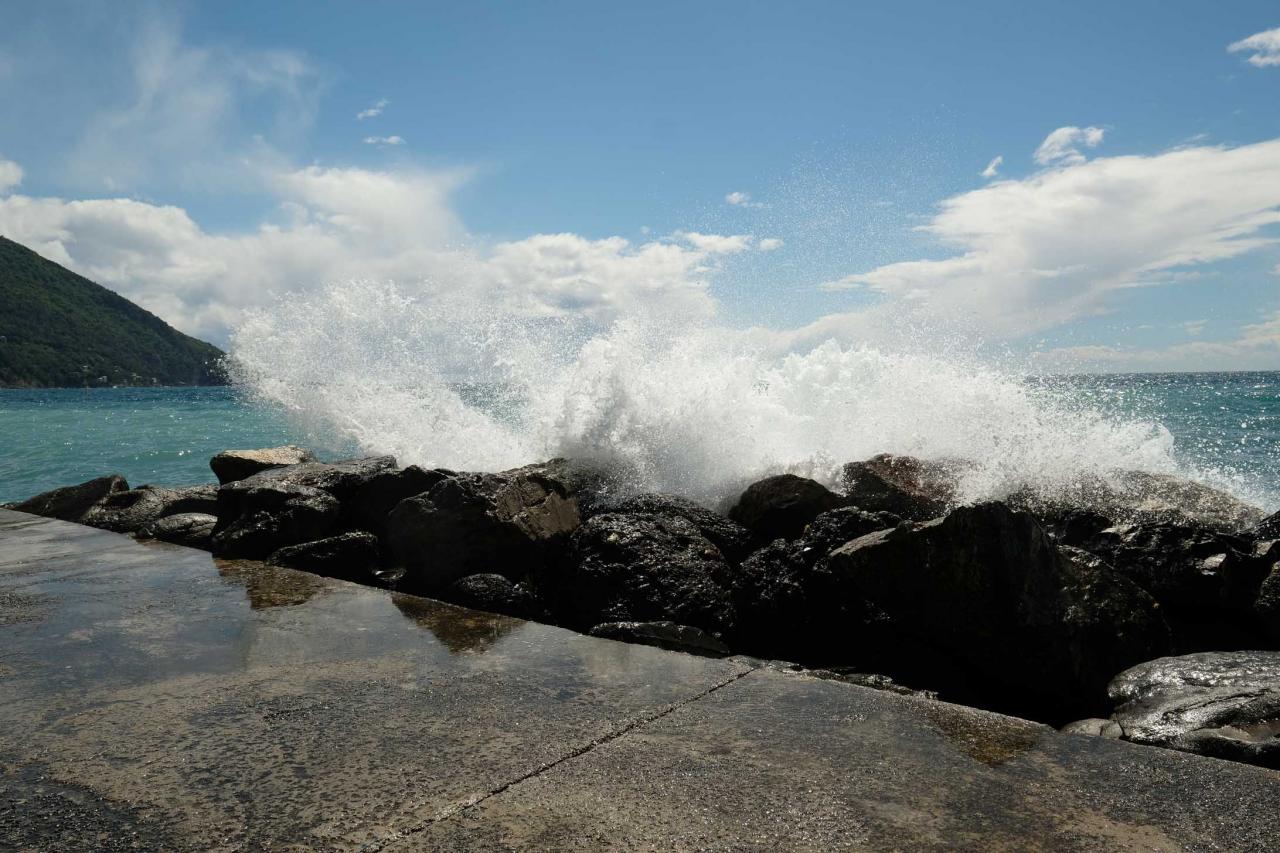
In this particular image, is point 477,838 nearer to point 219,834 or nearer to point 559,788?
point 559,788

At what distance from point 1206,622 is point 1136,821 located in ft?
10.0

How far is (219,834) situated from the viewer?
175 centimetres

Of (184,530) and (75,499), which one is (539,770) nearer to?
(184,530)

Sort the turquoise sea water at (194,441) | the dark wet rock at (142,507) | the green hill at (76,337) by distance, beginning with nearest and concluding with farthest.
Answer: the dark wet rock at (142,507), the turquoise sea water at (194,441), the green hill at (76,337)

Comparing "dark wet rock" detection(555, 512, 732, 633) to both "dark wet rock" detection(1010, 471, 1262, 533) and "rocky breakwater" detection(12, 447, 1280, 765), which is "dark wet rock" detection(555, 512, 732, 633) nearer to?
"rocky breakwater" detection(12, 447, 1280, 765)

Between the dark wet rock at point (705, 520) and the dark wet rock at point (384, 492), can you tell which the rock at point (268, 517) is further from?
the dark wet rock at point (705, 520)

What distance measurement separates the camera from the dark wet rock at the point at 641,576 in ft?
13.1

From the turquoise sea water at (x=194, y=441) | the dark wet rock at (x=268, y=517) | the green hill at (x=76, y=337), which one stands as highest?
the green hill at (x=76, y=337)

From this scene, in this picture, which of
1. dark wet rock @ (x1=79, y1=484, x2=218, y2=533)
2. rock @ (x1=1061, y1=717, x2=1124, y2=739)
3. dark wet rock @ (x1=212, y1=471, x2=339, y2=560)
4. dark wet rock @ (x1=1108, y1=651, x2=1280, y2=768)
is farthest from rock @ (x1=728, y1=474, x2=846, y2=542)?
dark wet rock @ (x1=79, y1=484, x2=218, y2=533)

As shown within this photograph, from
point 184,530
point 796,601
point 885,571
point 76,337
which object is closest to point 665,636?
point 796,601

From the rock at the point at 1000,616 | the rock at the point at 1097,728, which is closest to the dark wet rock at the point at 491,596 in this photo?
the rock at the point at 1000,616

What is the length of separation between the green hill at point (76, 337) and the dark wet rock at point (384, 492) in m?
71.1

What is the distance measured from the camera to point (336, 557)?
4.94m

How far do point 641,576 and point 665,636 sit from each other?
0.52m
